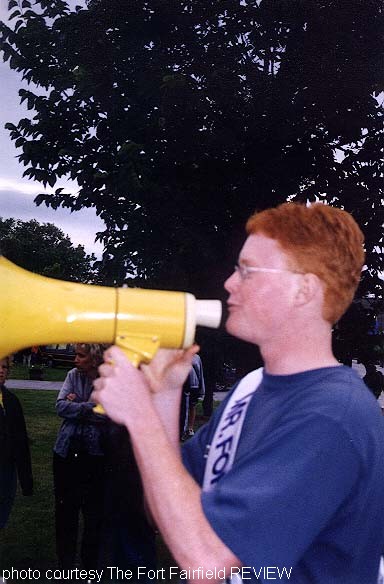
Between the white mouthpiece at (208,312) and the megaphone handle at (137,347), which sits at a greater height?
the white mouthpiece at (208,312)

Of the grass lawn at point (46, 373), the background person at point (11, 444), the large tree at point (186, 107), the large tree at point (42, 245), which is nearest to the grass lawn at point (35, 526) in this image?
the background person at point (11, 444)

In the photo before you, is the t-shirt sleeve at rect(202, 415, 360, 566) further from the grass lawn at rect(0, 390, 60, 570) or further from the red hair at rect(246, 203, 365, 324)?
the grass lawn at rect(0, 390, 60, 570)

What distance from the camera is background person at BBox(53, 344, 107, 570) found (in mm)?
4562

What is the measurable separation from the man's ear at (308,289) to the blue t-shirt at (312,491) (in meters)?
0.19

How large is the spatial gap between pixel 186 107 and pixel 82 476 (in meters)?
3.88

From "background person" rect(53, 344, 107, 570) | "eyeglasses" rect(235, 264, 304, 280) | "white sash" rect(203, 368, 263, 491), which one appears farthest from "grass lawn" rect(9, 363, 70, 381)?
"eyeglasses" rect(235, 264, 304, 280)

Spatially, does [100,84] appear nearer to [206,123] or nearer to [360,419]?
[206,123]

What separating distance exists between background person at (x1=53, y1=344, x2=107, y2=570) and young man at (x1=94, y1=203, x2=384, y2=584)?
3.29m

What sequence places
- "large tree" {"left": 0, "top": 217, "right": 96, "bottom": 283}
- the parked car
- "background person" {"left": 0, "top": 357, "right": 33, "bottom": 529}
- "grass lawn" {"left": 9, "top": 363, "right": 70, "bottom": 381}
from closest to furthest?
"background person" {"left": 0, "top": 357, "right": 33, "bottom": 529} → "grass lawn" {"left": 9, "top": 363, "right": 70, "bottom": 381} → the parked car → "large tree" {"left": 0, "top": 217, "right": 96, "bottom": 283}

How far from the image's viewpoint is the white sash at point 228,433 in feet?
4.46

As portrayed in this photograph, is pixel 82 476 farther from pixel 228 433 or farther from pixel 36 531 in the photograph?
pixel 228 433

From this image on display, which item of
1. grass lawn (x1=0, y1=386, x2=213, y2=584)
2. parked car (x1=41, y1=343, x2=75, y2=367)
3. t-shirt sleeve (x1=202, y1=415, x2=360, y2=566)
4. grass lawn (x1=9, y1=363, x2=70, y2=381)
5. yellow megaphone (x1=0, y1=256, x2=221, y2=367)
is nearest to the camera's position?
t-shirt sleeve (x1=202, y1=415, x2=360, y2=566)

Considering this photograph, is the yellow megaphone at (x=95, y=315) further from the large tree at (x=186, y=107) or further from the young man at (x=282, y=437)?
the large tree at (x=186, y=107)

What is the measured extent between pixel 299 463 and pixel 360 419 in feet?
0.57
